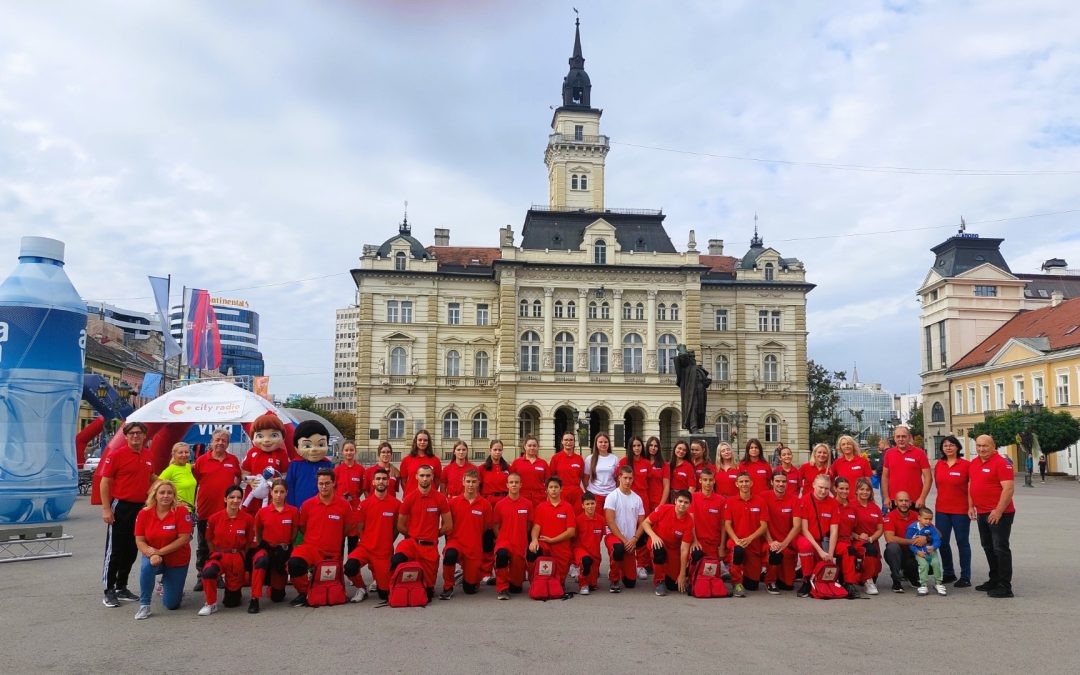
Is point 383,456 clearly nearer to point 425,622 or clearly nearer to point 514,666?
point 425,622

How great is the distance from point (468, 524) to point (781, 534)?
3.67 m

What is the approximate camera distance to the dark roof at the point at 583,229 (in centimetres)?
4834

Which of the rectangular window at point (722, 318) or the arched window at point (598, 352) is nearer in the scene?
the arched window at point (598, 352)

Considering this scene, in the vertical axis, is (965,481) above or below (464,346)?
below

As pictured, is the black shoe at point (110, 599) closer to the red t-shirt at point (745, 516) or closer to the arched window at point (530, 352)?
the red t-shirt at point (745, 516)

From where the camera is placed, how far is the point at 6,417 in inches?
494

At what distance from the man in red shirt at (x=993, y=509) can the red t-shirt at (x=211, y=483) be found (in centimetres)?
856

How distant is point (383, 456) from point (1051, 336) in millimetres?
45422

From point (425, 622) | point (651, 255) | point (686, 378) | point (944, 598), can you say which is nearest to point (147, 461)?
point (425, 622)

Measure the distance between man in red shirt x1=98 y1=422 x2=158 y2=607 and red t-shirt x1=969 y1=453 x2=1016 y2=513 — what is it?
9567mm

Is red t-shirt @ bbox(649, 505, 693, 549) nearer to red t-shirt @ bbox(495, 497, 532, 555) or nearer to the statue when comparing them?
red t-shirt @ bbox(495, 497, 532, 555)

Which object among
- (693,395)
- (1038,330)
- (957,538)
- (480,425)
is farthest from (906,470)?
(1038,330)

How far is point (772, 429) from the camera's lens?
4972 cm

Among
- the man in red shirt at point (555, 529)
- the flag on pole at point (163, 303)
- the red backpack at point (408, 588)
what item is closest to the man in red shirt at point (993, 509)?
the man in red shirt at point (555, 529)
